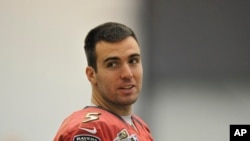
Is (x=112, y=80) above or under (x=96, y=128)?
above

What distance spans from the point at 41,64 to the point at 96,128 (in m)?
0.88

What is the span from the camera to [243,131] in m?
1.82

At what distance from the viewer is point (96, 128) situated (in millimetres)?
868

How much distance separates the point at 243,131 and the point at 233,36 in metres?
0.44

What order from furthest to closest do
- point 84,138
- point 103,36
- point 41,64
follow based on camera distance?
1. point 41,64
2. point 103,36
3. point 84,138

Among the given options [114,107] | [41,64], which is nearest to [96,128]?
[114,107]

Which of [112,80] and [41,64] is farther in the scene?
[41,64]

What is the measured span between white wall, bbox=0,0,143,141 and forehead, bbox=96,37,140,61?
0.79 metres

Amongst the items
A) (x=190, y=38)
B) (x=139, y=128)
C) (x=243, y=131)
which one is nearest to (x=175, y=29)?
(x=190, y=38)

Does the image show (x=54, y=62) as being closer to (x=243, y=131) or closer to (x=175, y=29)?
(x=175, y=29)

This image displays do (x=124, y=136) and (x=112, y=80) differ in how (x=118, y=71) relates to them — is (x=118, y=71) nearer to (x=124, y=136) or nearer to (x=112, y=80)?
(x=112, y=80)

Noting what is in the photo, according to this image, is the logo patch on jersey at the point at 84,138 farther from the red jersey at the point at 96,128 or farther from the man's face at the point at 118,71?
the man's face at the point at 118,71

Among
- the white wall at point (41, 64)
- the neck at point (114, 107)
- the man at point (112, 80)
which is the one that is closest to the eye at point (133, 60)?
the man at point (112, 80)

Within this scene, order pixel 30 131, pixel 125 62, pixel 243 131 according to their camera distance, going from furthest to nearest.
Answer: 1. pixel 243 131
2. pixel 30 131
3. pixel 125 62
